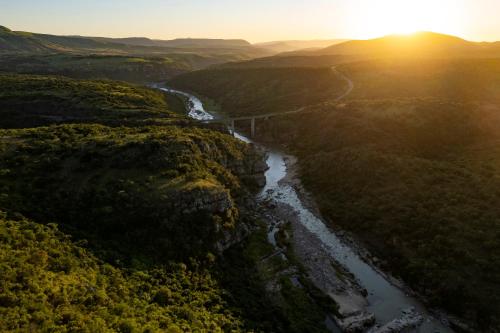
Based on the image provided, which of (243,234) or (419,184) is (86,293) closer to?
(243,234)

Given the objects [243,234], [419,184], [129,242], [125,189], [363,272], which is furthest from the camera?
[419,184]

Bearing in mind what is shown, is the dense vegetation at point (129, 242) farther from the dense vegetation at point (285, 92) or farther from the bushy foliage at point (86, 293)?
the dense vegetation at point (285, 92)

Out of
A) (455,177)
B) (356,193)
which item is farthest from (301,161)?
(455,177)

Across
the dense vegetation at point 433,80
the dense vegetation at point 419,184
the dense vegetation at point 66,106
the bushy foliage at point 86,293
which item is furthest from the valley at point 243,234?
the dense vegetation at point 433,80

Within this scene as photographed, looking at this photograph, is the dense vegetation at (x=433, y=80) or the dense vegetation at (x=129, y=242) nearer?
the dense vegetation at (x=129, y=242)

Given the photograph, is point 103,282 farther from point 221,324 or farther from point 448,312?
point 448,312

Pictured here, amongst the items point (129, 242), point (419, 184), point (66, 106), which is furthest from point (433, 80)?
point (129, 242)
